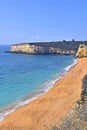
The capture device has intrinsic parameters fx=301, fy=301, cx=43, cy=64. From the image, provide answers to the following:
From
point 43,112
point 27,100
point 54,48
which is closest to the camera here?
point 43,112

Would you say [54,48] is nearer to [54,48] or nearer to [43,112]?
[54,48]

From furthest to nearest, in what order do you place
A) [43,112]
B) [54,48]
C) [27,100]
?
[54,48] < [27,100] < [43,112]

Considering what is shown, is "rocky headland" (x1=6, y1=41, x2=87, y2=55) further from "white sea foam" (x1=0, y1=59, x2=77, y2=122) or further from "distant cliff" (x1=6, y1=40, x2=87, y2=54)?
"white sea foam" (x1=0, y1=59, x2=77, y2=122)

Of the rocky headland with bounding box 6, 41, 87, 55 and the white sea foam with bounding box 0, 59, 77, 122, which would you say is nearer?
the white sea foam with bounding box 0, 59, 77, 122

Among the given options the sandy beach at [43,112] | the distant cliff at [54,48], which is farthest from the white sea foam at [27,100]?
the distant cliff at [54,48]

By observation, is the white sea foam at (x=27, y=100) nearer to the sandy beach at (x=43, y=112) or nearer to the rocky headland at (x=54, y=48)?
the sandy beach at (x=43, y=112)

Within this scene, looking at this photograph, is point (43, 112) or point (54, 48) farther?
point (54, 48)

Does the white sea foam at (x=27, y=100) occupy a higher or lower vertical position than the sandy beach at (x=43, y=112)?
lower

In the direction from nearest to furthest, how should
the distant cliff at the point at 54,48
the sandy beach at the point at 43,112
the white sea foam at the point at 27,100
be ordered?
the sandy beach at the point at 43,112 < the white sea foam at the point at 27,100 < the distant cliff at the point at 54,48

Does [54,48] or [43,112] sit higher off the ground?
[54,48]

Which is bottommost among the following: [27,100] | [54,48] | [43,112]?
[27,100]

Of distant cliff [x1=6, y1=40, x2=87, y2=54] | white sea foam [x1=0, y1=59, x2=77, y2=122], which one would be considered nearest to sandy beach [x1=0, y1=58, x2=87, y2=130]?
white sea foam [x1=0, y1=59, x2=77, y2=122]

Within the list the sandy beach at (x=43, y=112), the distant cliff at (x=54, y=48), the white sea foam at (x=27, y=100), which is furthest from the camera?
the distant cliff at (x=54, y=48)

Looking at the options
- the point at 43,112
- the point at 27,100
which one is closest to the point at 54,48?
the point at 27,100
